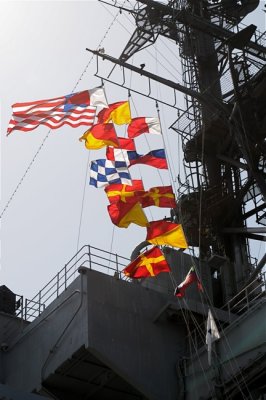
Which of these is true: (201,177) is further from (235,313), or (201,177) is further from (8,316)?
(8,316)

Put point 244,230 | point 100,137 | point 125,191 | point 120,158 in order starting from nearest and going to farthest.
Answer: point 125,191 → point 100,137 → point 120,158 → point 244,230

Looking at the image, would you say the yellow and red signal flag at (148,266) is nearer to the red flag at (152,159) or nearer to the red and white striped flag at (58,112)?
the red flag at (152,159)

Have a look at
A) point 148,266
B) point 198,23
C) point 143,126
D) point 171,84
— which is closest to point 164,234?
point 148,266

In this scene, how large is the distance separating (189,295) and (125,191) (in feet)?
12.4

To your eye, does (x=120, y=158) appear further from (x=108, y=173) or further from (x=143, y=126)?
(x=143, y=126)

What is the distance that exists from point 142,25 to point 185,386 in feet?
37.1

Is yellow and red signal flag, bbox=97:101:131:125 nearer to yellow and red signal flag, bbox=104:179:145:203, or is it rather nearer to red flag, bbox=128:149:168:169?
red flag, bbox=128:149:168:169

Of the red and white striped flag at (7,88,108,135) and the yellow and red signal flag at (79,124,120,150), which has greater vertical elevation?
the red and white striped flag at (7,88,108,135)

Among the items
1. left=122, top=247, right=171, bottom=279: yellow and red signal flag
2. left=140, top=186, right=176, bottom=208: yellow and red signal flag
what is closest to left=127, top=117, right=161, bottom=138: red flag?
left=140, top=186, right=176, bottom=208: yellow and red signal flag

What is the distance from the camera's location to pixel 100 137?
22484 millimetres

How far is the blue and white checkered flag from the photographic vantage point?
73.5 feet

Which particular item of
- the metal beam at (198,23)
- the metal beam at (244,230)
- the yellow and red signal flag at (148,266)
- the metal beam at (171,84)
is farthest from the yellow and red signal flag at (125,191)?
the metal beam at (198,23)

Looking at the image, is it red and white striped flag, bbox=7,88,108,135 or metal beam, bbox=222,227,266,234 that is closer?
red and white striped flag, bbox=7,88,108,135

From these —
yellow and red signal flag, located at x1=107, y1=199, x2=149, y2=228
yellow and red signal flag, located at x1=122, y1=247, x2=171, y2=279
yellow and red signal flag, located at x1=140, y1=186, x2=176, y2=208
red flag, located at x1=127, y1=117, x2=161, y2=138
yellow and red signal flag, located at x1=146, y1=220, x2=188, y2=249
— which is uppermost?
red flag, located at x1=127, y1=117, x2=161, y2=138
